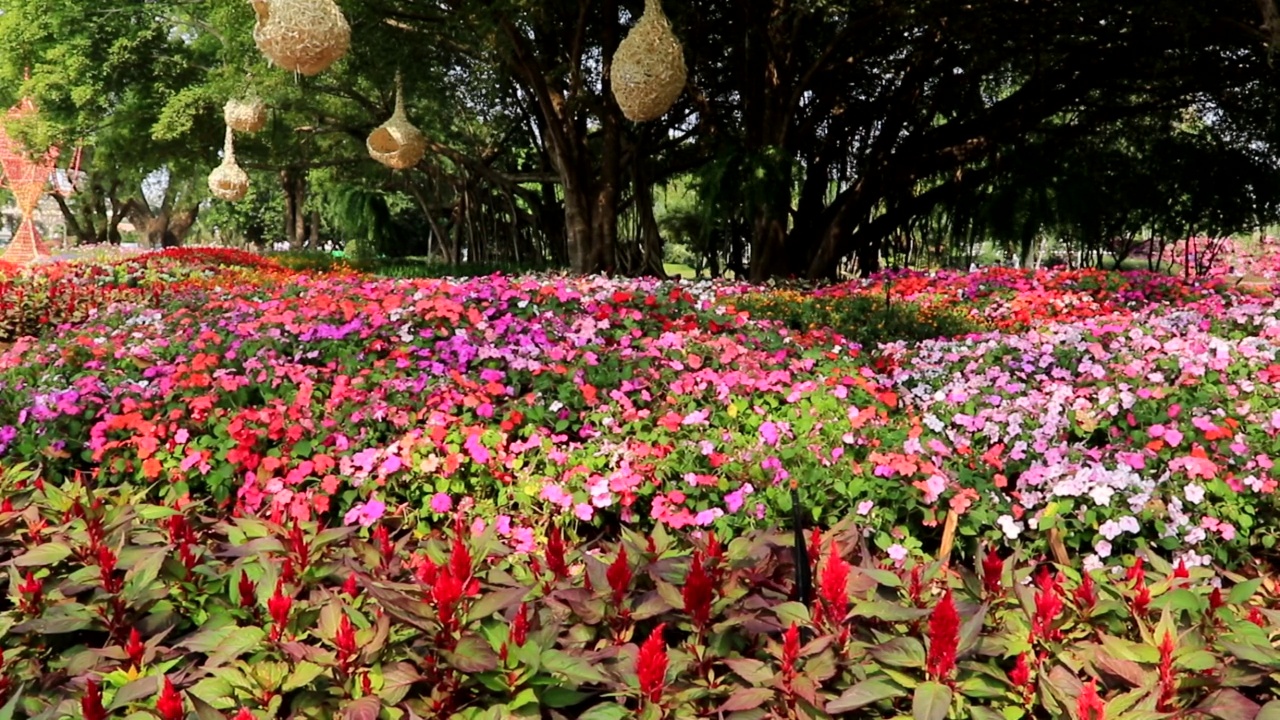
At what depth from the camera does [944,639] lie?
52.2 inches

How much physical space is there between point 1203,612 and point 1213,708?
0.34m

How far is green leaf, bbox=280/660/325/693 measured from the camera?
138 centimetres

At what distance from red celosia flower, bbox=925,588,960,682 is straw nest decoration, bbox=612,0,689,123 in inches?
235

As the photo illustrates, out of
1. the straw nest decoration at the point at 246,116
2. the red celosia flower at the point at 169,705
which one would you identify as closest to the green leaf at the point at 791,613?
the red celosia flower at the point at 169,705

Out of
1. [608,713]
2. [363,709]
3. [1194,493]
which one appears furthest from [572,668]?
[1194,493]

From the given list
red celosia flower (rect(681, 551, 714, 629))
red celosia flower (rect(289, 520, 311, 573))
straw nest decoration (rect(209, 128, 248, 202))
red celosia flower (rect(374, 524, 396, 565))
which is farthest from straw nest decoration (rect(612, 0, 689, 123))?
straw nest decoration (rect(209, 128, 248, 202))

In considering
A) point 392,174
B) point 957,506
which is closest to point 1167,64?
point 957,506

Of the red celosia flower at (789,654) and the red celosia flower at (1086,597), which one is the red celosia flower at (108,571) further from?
the red celosia flower at (1086,597)

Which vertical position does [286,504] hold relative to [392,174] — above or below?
below

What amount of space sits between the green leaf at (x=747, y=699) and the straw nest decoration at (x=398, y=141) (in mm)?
9781

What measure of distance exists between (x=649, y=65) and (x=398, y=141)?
15.3ft

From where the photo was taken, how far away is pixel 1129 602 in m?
1.74

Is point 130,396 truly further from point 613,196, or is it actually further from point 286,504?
point 613,196

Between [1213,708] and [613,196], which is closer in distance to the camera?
[1213,708]
